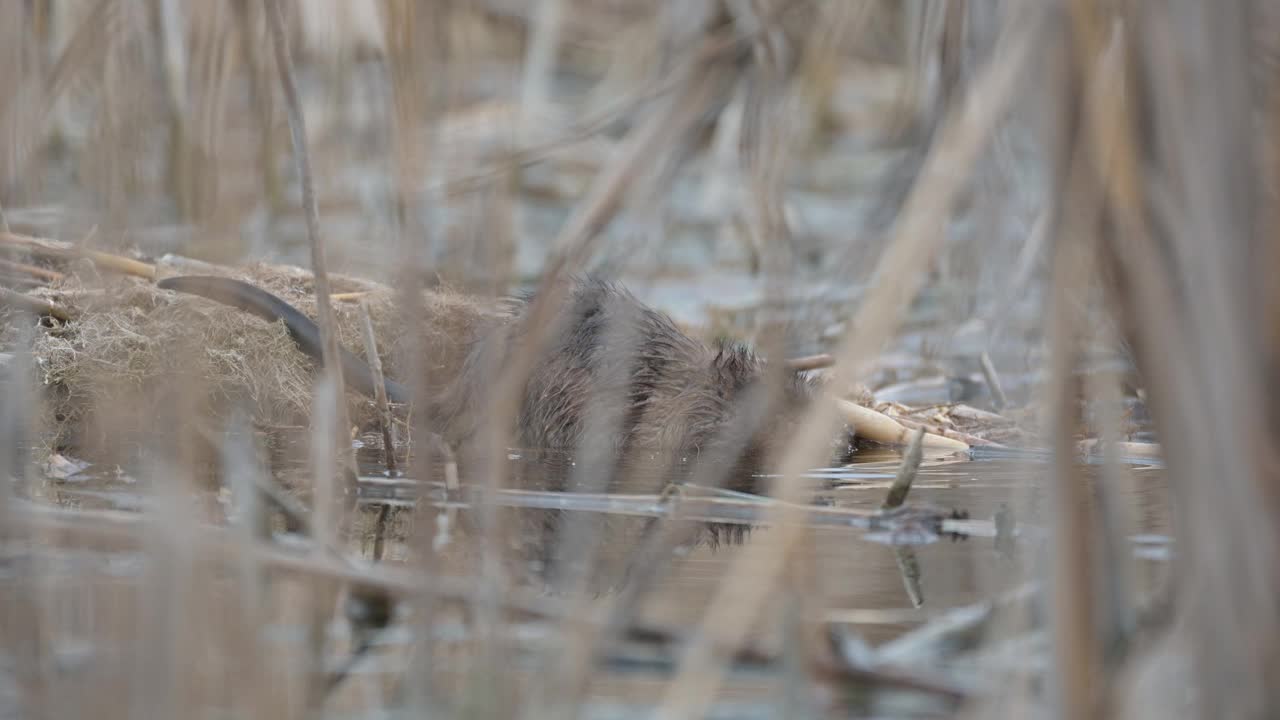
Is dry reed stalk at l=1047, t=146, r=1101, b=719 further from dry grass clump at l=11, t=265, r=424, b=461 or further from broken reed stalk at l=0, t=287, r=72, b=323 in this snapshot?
broken reed stalk at l=0, t=287, r=72, b=323

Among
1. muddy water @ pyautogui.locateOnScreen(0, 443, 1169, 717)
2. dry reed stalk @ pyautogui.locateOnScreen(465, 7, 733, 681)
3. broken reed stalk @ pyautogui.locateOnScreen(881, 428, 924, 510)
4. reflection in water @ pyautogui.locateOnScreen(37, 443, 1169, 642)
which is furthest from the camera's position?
broken reed stalk @ pyautogui.locateOnScreen(881, 428, 924, 510)

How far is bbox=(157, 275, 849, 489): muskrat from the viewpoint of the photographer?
447 cm

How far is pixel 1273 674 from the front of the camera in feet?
4.76

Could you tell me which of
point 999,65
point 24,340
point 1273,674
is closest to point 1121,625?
point 1273,674

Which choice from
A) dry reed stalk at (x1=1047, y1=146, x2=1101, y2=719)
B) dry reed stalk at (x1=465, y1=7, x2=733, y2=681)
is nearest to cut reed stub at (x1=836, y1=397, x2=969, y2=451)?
dry reed stalk at (x1=465, y1=7, x2=733, y2=681)

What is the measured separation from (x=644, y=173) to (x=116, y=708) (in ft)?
2.52

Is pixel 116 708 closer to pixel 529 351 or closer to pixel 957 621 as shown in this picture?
pixel 529 351

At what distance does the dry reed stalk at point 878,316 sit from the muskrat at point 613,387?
2840 millimetres

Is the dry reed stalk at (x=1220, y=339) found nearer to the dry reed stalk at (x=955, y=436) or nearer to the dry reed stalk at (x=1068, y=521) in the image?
the dry reed stalk at (x=1068, y=521)

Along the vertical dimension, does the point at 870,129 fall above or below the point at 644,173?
above

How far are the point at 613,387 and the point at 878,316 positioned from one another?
10.3 feet

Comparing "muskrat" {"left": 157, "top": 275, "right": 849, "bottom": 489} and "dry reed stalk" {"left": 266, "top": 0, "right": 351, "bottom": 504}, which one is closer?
"dry reed stalk" {"left": 266, "top": 0, "right": 351, "bottom": 504}

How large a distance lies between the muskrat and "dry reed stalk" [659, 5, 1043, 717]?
9.32ft

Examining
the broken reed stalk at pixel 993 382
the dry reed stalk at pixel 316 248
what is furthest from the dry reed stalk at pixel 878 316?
the broken reed stalk at pixel 993 382
